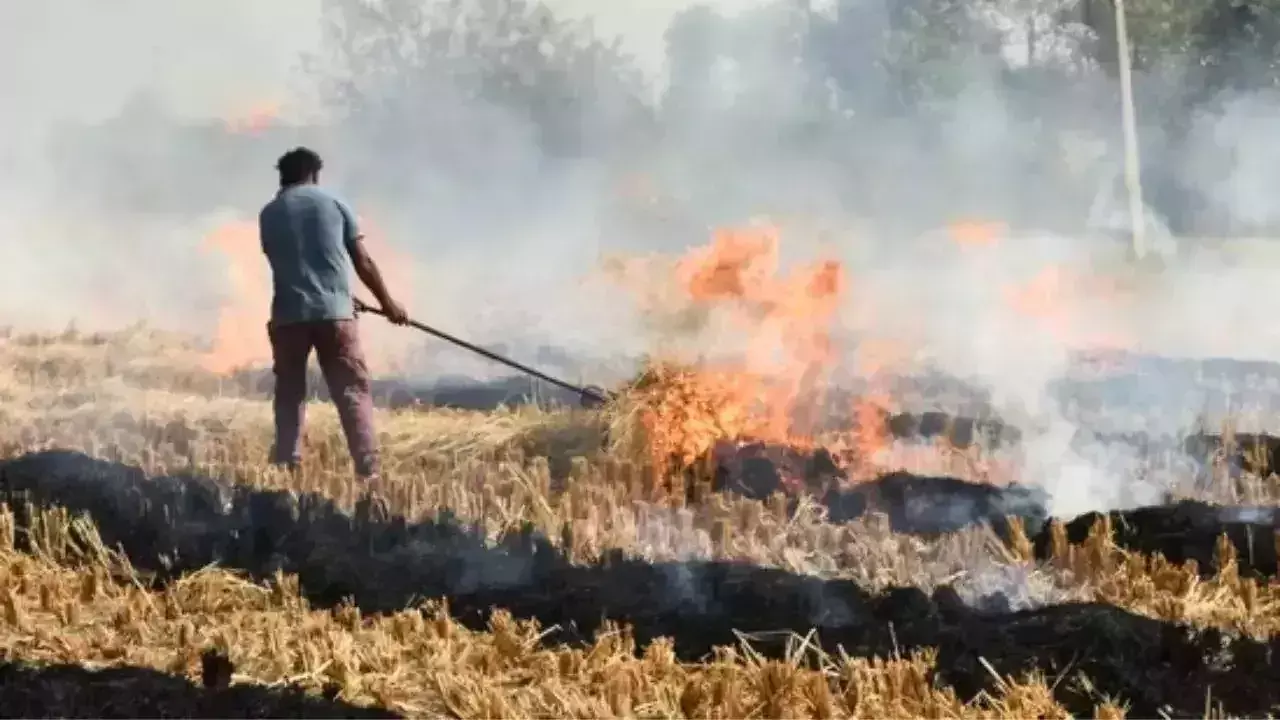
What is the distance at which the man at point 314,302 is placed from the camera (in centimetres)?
610

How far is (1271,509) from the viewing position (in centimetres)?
572

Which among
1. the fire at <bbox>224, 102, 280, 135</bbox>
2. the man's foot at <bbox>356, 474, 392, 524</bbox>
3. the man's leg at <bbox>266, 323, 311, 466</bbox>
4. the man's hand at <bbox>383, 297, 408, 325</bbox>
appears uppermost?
the fire at <bbox>224, 102, 280, 135</bbox>

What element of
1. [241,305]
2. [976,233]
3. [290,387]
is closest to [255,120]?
[241,305]

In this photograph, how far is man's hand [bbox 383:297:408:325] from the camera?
6.13 meters

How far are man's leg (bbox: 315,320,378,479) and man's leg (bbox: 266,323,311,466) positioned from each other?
88 mm

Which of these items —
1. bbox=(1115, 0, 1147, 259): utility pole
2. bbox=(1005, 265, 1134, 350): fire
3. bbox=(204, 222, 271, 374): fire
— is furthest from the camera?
bbox=(1115, 0, 1147, 259): utility pole

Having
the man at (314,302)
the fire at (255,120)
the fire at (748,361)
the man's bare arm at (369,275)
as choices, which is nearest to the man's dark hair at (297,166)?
the man at (314,302)

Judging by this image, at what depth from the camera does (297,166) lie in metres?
6.18

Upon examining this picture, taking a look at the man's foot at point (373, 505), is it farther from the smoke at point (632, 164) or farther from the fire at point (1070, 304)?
the fire at point (1070, 304)

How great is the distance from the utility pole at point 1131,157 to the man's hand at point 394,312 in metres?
4.81

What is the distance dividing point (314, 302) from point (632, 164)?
7.63 ft

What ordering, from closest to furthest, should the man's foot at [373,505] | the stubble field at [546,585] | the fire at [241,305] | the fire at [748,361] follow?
the stubble field at [546,585] < the man's foot at [373,505] < the fire at [748,361] < the fire at [241,305]

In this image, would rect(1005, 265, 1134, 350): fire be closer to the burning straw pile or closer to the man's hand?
the burning straw pile

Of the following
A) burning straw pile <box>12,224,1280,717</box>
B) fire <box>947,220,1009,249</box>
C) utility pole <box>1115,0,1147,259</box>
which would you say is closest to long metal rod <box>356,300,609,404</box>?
burning straw pile <box>12,224,1280,717</box>
